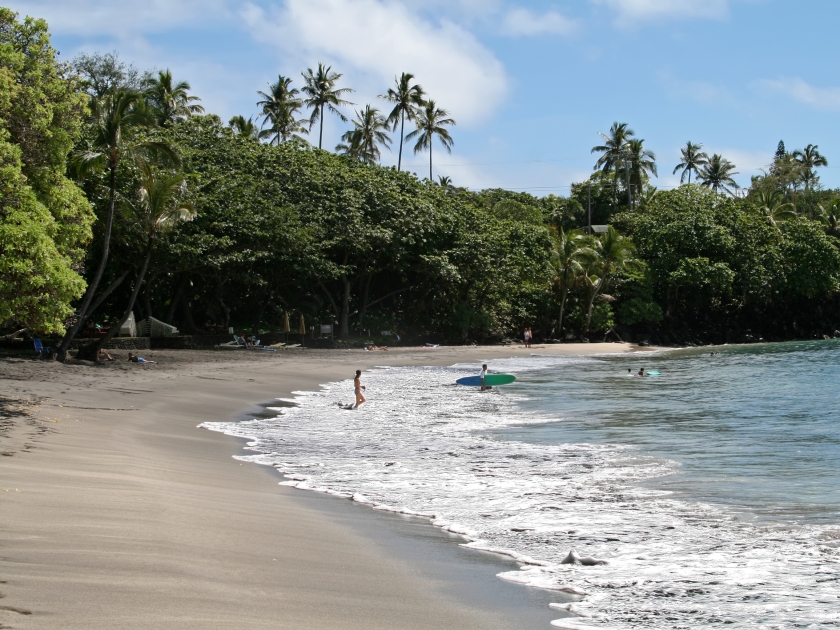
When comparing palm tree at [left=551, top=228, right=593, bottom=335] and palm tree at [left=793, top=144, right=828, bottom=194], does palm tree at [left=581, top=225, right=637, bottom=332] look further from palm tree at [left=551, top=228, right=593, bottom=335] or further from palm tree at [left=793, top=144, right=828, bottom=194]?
palm tree at [left=793, top=144, right=828, bottom=194]

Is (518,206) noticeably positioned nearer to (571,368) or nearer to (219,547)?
(571,368)

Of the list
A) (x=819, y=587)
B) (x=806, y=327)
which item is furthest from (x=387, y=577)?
(x=806, y=327)

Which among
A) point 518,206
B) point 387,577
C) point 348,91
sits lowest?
point 387,577

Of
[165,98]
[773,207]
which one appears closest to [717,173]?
[773,207]

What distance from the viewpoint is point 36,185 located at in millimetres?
16625

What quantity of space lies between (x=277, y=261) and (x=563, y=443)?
89.0 ft

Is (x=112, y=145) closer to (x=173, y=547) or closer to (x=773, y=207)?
(x=173, y=547)

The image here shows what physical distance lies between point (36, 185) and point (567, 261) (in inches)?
1575

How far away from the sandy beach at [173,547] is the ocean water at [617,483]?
98cm

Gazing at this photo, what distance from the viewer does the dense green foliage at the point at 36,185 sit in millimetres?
14258

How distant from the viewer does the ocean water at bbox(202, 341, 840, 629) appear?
593cm

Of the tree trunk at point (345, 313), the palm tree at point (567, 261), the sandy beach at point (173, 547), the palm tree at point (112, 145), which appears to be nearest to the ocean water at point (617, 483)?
the sandy beach at point (173, 547)

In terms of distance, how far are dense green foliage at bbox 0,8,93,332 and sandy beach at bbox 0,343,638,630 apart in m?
2.78

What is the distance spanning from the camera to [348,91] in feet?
198
